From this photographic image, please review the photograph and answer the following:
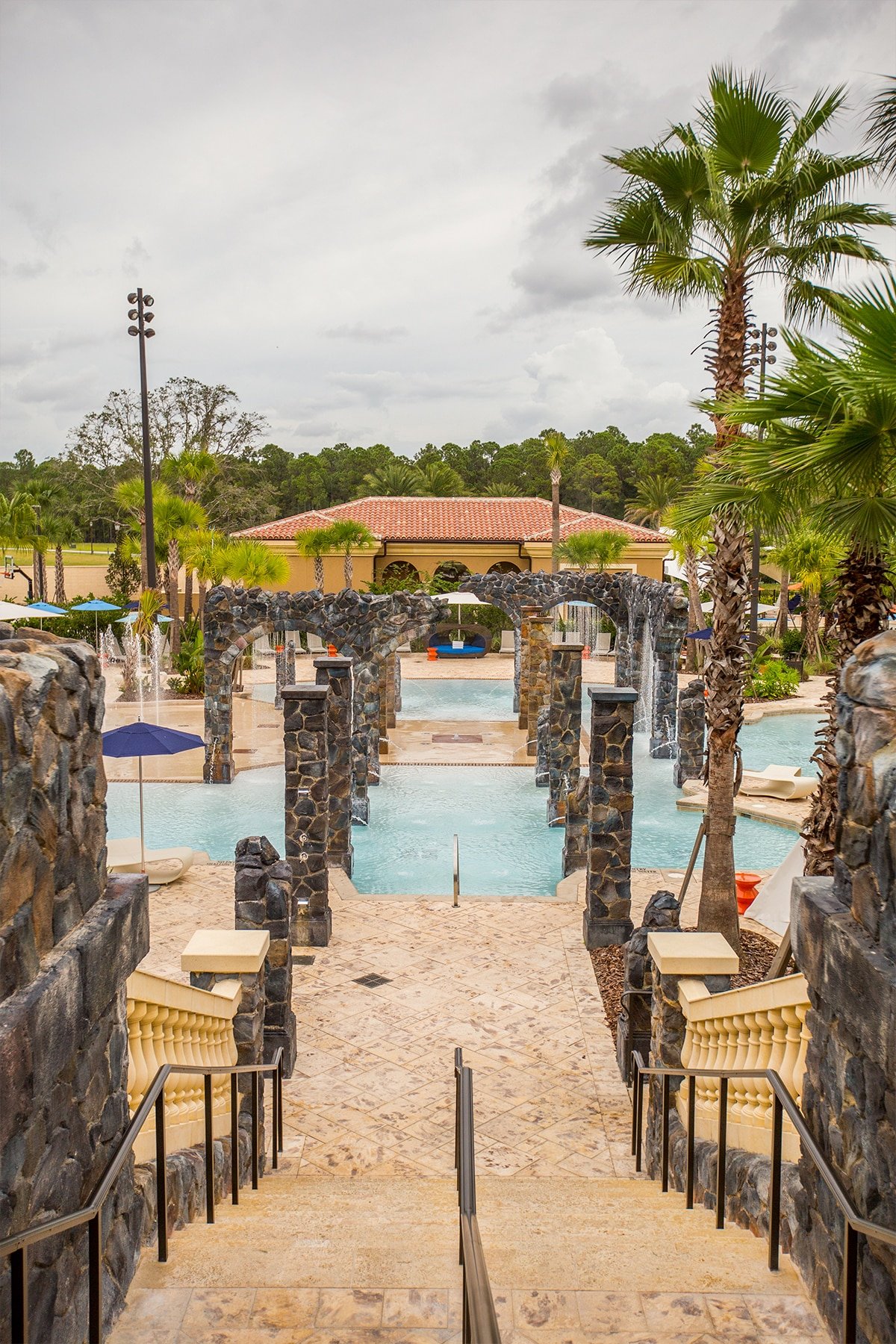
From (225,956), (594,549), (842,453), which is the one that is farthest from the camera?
(594,549)

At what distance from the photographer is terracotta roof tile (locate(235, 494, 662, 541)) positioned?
48562 millimetres

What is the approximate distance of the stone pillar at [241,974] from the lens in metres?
6.91

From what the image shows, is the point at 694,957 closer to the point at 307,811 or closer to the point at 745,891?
the point at 307,811

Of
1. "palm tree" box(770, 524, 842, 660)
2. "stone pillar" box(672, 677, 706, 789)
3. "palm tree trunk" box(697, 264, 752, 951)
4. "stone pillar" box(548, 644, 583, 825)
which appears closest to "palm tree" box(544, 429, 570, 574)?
"palm tree" box(770, 524, 842, 660)

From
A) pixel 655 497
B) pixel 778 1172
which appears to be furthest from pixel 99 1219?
pixel 655 497

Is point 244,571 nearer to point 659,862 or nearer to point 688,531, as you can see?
point 659,862

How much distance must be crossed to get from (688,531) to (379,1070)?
5.74 metres

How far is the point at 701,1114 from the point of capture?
6.24m

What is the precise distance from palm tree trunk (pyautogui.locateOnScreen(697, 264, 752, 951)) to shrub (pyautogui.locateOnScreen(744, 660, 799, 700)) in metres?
18.0

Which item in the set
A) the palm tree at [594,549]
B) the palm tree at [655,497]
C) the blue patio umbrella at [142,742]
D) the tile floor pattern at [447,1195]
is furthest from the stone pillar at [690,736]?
the palm tree at [655,497]

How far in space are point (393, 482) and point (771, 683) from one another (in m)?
37.8

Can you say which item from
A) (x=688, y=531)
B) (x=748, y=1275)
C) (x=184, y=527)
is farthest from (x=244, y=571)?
(x=748, y=1275)

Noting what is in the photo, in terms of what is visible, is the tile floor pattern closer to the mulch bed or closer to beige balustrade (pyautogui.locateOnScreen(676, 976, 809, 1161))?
the mulch bed

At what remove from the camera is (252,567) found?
32188 millimetres
